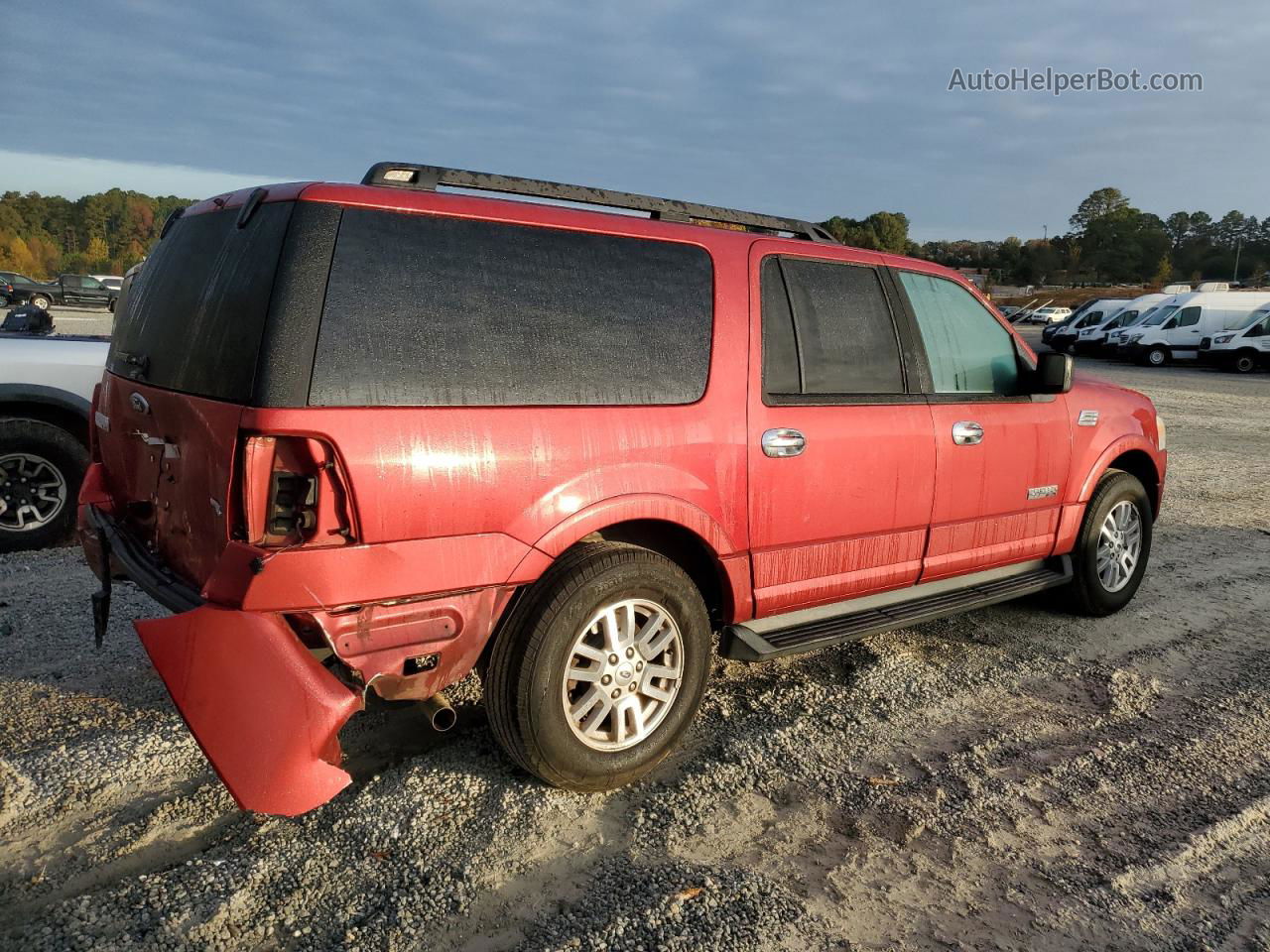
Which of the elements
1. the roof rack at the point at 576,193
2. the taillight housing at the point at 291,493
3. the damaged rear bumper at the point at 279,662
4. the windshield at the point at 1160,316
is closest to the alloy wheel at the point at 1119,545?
the roof rack at the point at 576,193

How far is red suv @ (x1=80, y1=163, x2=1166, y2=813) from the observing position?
2.64 meters

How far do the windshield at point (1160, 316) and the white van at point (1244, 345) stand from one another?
1.98m

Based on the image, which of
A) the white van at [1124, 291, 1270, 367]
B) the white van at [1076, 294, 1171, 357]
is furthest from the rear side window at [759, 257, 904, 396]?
the white van at [1076, 294, 1171, 357]

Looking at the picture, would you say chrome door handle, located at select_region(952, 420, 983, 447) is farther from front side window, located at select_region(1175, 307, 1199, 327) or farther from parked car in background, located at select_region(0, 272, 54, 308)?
parked car in background, located at select_region(0, 272, 54, 308)

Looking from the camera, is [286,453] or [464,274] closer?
[286,453]

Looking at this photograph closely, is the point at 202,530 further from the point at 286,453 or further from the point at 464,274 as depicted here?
the point at 464,274

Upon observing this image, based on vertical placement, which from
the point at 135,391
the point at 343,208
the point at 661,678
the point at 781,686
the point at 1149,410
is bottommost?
the point at 781,686

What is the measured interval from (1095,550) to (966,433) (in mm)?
1468

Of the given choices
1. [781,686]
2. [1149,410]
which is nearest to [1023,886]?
[781,686]

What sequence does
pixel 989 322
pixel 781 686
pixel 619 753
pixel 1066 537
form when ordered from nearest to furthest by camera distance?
pixel 619 753 → pixel 781 686 → pixel 989 322 → pixel 1066 537

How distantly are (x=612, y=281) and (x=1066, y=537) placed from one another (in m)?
3.10

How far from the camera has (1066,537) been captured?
16.6 feet

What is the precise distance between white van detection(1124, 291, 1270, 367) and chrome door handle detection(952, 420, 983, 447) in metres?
29.9

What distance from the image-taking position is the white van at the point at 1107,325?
3316 cm
